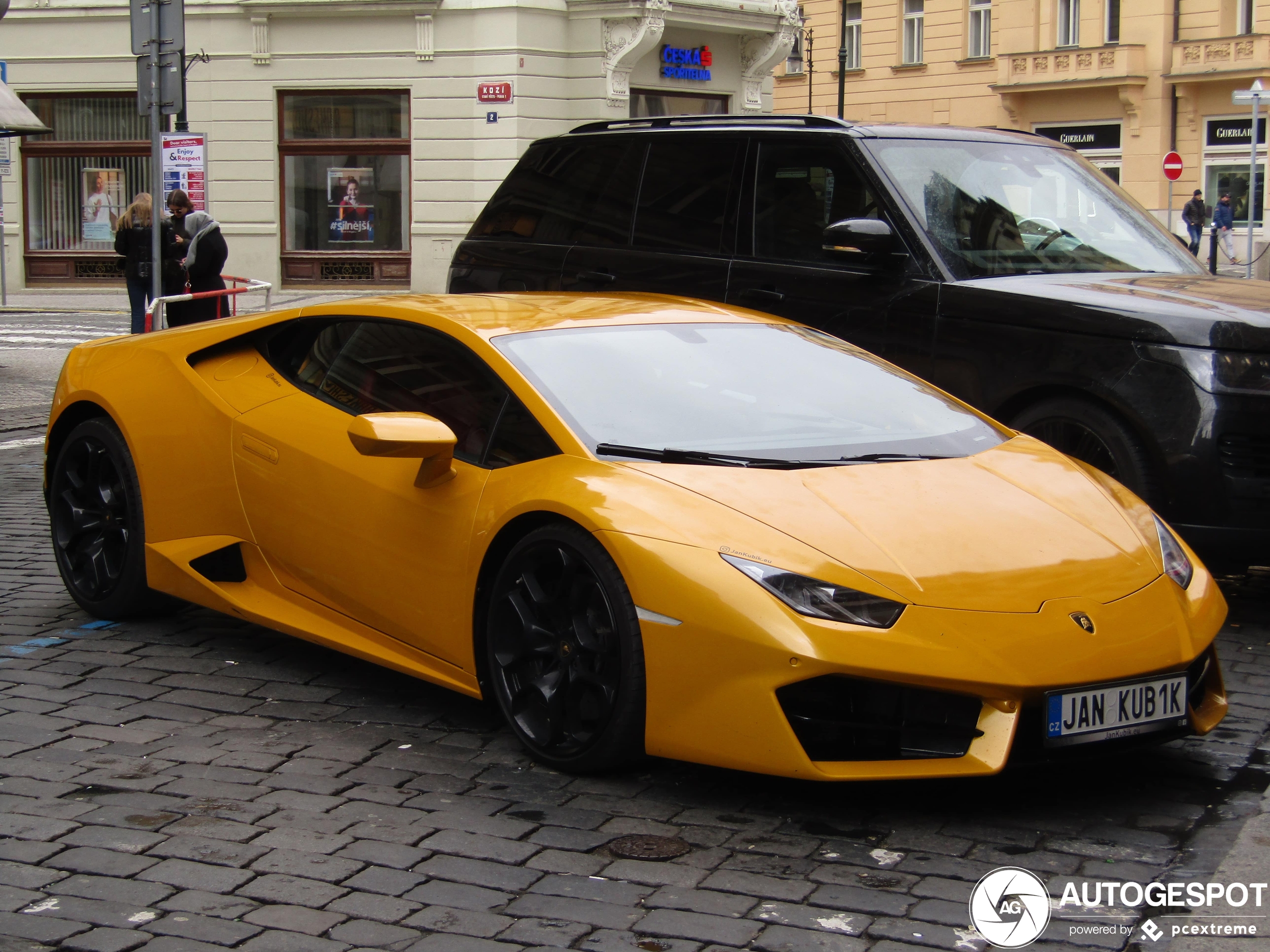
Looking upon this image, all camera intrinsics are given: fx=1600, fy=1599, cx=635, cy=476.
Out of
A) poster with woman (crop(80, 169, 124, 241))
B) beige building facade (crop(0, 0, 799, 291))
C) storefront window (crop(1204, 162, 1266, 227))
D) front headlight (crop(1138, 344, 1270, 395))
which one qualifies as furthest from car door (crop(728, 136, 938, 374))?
storefront window (crop(1204, 162, 1266, 227))

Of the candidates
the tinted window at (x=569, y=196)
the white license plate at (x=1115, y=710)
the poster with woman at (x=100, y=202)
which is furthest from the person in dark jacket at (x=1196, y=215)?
the white license plate at (x=1115, y=710)

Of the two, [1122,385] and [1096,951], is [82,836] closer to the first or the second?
[1096,951]

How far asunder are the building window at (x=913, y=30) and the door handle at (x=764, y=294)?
137 ft

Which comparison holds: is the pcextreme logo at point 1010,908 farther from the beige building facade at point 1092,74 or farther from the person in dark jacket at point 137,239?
the beige building facade at point 1092,74

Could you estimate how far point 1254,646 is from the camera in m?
5.66

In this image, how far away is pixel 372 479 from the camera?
4.77 meters

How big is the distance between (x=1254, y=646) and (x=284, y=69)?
2432 centimetres

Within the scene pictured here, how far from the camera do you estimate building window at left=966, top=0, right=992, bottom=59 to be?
45.4m

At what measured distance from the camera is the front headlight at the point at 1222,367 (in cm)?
564

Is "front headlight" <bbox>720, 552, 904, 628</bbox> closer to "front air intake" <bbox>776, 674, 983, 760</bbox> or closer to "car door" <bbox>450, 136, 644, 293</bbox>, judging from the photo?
"front air intake" <bbox>776, 674, 983, 760</bbox>

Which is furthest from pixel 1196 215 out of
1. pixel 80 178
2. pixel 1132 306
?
pixel 1132 306

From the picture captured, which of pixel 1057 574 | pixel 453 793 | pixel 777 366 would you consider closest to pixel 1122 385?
pixel 777 366

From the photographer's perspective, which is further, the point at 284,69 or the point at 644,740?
the point at 284,69

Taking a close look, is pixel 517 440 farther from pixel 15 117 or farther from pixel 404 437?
pixel 15 117
